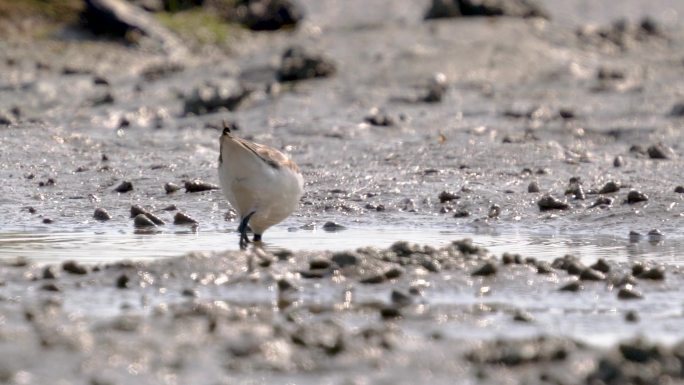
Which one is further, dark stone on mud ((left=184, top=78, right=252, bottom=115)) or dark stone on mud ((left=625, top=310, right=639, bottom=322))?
dark stone on mud ((left=184, top=78, right=252, bottom=115))

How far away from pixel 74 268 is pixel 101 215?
330 cm

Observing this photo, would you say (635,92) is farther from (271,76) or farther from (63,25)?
(63,25)

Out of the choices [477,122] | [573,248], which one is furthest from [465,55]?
[573,248]

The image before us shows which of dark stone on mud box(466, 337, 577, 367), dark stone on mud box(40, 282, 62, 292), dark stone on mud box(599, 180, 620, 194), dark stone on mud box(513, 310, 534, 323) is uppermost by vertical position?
dark stone on mud box(466, 337, 577, 367)

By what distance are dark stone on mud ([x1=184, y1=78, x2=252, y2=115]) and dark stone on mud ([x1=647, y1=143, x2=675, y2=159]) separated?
16.9 feet

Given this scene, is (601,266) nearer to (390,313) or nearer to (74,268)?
(390,313)

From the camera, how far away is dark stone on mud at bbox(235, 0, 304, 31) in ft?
76.8

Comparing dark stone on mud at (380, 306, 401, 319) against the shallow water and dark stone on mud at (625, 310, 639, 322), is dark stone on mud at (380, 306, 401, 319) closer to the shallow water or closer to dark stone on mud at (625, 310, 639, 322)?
dark stone on mud at (625, 310, 639, 322)

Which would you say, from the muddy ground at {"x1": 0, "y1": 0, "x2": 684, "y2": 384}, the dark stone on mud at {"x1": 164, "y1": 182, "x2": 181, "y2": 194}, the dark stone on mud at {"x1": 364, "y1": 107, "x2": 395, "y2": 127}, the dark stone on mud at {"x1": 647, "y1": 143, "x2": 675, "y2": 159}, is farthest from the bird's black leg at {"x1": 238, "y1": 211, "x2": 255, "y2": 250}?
the dark stone on mud at {"x1": 364, "y1": 107, "x2": 395, "y2": 127}

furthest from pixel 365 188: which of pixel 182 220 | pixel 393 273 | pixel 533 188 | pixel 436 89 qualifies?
pixel 436 89

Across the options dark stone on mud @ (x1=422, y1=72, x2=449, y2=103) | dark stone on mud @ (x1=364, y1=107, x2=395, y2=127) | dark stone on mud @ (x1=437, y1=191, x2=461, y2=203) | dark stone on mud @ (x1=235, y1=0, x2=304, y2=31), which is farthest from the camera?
dark stone on mud @ (x1=235, y1=0, x2=304, y2=31)

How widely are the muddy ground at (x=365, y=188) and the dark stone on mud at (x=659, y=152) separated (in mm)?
28

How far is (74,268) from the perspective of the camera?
7941mm

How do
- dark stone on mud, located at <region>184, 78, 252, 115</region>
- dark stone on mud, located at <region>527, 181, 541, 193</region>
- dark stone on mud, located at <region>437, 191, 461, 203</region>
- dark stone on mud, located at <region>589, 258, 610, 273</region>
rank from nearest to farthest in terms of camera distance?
dark stone on mud, located at <region>589, 258, 610, 273</region>, dark stone on mud, located at <region>437, 191, 461, 203</region>, dark stone on mud, located at <region>527, 181, 541, 193</region>, dark stone on mud, located at <region>184, 78, 252, 115</region>
